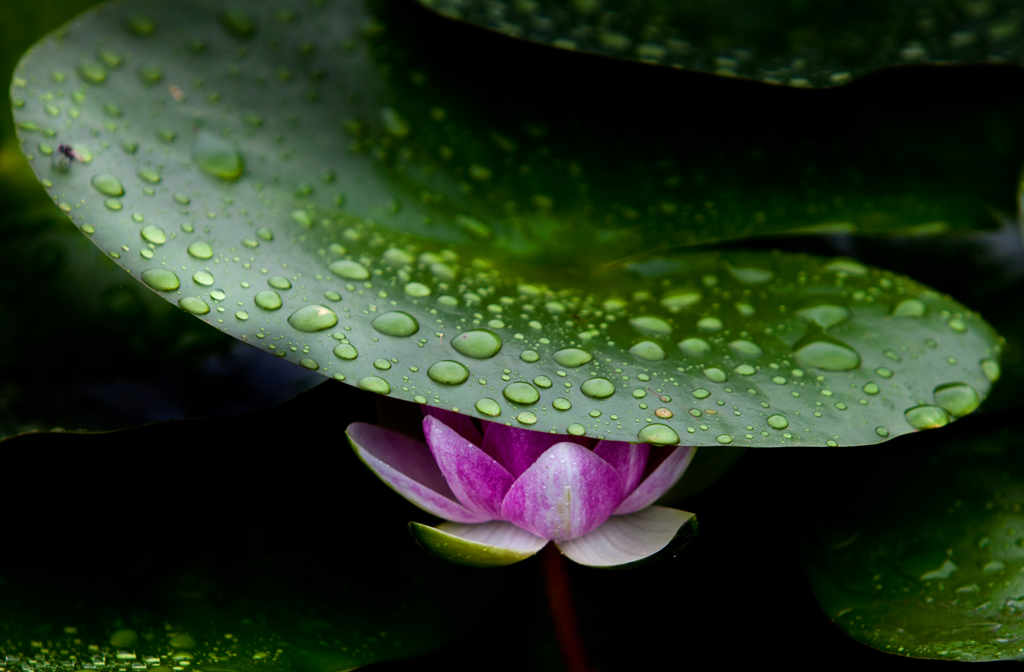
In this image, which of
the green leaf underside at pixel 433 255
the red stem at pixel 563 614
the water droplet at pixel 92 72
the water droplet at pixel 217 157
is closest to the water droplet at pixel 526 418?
the green leaf underside at pixel 433 255

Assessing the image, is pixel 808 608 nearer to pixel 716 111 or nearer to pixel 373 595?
pixel 373 595

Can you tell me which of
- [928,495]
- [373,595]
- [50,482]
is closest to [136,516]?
[50,482]

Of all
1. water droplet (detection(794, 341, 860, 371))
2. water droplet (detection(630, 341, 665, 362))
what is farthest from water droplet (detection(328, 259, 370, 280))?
water droplet (detection(794, 341, 860, 371))

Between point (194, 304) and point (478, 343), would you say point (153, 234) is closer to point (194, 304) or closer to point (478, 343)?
point (194, 304)

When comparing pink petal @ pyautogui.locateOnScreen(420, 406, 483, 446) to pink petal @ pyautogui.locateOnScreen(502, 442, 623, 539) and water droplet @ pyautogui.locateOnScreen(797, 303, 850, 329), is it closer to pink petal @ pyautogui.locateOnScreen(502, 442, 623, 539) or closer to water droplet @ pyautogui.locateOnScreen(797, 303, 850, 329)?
pink petal @ pyautogui.locateOnScreen(502, 442, 623, 539)

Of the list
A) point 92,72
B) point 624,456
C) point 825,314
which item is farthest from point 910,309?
point 92,72
